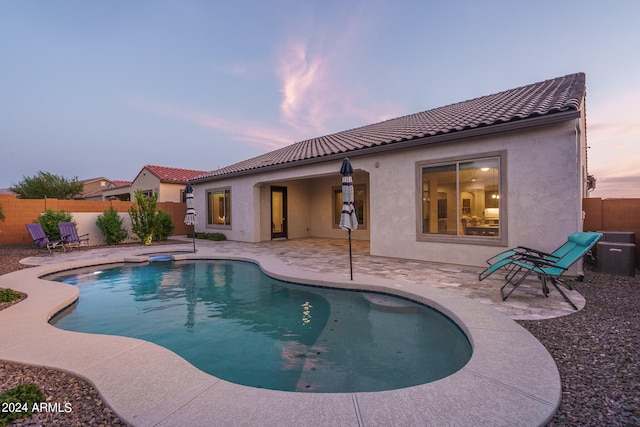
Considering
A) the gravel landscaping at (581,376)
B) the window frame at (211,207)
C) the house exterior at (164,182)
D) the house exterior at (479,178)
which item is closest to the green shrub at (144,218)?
the window frame at (211,207)

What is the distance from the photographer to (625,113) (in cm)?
1323

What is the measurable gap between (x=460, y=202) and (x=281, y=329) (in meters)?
5.79

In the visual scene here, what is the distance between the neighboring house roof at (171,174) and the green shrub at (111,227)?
9.16 m

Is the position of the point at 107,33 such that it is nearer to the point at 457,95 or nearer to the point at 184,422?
the point at 184,422

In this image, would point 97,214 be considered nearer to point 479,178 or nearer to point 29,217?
point 29,217

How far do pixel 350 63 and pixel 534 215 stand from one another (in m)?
11.3

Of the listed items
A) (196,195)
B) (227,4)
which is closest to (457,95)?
(227,4)

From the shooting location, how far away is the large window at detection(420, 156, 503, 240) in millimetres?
7324

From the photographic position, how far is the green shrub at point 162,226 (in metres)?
14.7

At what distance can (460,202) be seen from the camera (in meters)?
7.75

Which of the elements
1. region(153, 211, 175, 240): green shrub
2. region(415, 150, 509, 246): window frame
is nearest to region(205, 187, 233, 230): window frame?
region(153, 211, 175, 240): green shrub

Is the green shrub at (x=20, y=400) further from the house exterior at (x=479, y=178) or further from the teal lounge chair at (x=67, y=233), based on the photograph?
the teal lounge chair at (x=67, y=233)

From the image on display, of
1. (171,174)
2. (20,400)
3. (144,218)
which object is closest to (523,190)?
(20,400)

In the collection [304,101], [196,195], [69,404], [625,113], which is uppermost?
[304,101]
